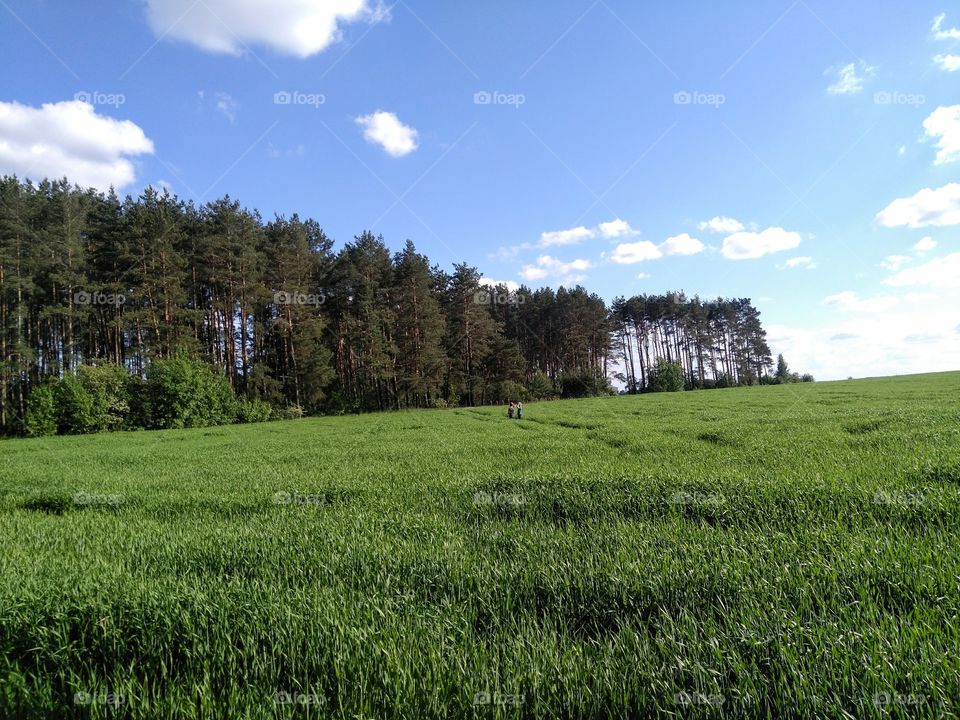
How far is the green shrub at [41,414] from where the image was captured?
127ft

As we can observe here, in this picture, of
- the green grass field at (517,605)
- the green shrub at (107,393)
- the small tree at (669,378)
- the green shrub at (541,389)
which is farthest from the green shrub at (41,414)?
the small tree at (669,378)

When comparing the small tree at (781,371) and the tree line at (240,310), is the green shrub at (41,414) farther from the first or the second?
the small tree at (781,371)

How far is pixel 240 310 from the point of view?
5181cm

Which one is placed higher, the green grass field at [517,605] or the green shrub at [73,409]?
the green shrub at [73,409]

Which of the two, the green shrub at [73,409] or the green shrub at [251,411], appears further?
the green shrub at [251,411]

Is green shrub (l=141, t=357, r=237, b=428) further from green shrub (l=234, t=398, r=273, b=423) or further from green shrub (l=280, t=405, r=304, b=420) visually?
green shrub (l=280, t=405, r=304, b=420)

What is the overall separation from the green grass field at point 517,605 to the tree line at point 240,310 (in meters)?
45.0

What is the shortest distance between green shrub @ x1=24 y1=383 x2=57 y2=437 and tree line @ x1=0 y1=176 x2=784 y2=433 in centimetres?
358

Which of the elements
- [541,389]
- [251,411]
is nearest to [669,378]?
[541,389]

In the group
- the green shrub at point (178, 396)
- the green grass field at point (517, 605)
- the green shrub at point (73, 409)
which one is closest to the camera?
the green grass field at point (517, 605)

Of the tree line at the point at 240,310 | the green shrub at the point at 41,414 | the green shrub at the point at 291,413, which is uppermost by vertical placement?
the tree line at the point at 240,310

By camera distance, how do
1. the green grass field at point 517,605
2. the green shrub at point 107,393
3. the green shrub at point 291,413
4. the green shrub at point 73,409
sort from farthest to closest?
the green shrub at point 291,413, the green shrub at point 107,393, the green shrub at point 73,409, the green grass field at point 517,605

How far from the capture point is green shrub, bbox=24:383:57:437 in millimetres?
38594

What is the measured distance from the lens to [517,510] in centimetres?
680
